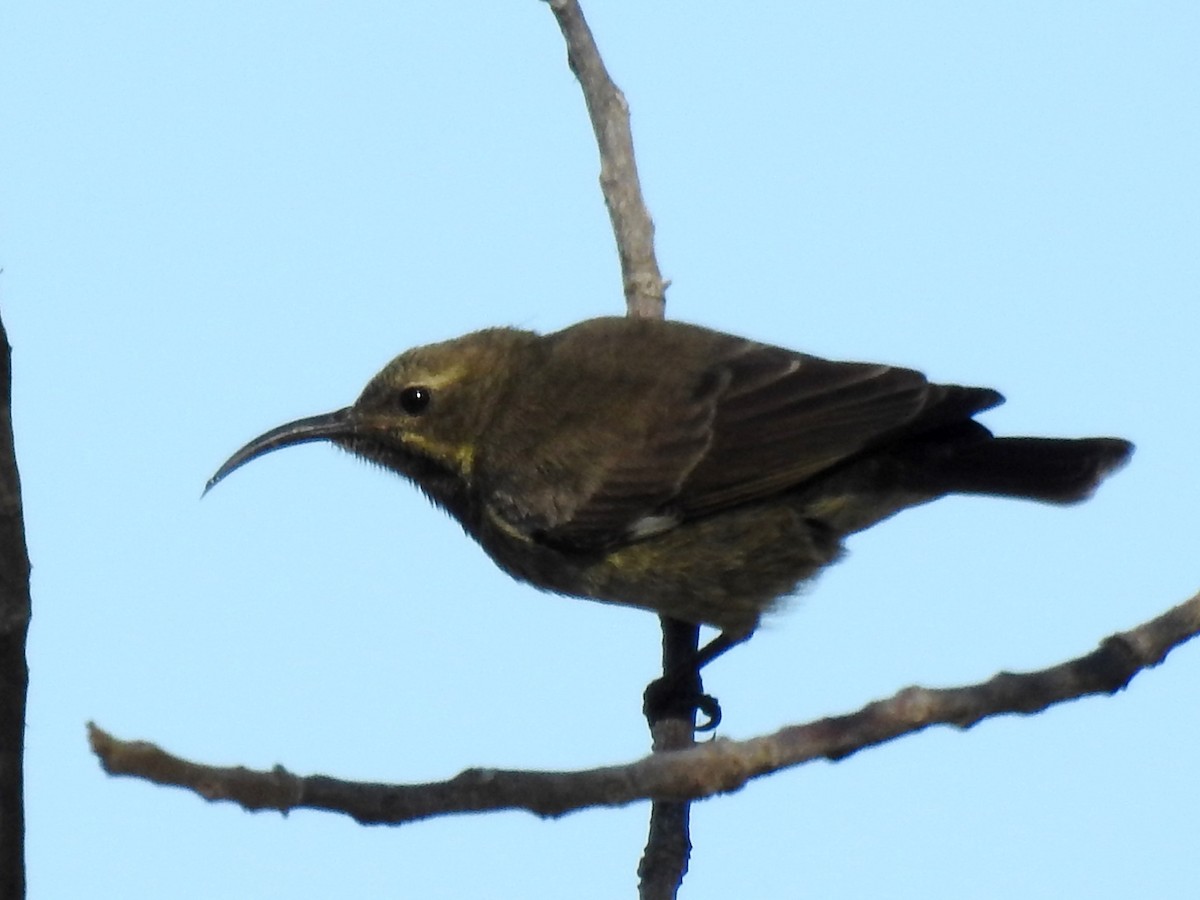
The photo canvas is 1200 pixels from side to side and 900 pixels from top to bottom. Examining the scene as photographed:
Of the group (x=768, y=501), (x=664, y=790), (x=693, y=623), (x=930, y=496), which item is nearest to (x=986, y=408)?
(x=930, y=496)

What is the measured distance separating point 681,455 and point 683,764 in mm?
3220

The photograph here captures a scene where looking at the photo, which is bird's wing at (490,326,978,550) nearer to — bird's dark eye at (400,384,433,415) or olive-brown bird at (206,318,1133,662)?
olive-brown bird at (206,318,1133,662)

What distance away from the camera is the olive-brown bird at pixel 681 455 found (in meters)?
6.29

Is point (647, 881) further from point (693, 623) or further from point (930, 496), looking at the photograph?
point (930, 496)

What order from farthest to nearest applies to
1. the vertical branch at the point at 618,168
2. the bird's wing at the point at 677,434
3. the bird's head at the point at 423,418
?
1. the vertical branch at the point at 618,168
2. the bird's head at the point at 423,418
3. the bird's wing at the point at 677,434

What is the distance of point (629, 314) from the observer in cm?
718

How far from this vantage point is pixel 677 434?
21.5ft

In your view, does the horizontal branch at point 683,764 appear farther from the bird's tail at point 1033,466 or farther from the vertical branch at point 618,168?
the vertical branch at point 618,168

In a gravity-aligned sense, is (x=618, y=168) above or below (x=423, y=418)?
above

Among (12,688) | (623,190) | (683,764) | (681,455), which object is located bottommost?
(683,764)

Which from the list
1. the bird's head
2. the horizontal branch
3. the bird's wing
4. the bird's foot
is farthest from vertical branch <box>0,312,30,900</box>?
the bird's head

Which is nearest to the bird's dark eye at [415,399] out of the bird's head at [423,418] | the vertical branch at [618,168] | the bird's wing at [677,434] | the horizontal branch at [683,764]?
the bird's head at [423,418]

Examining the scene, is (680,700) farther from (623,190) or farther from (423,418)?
(623,190)

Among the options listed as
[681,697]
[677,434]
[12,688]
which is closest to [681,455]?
[677,434]
